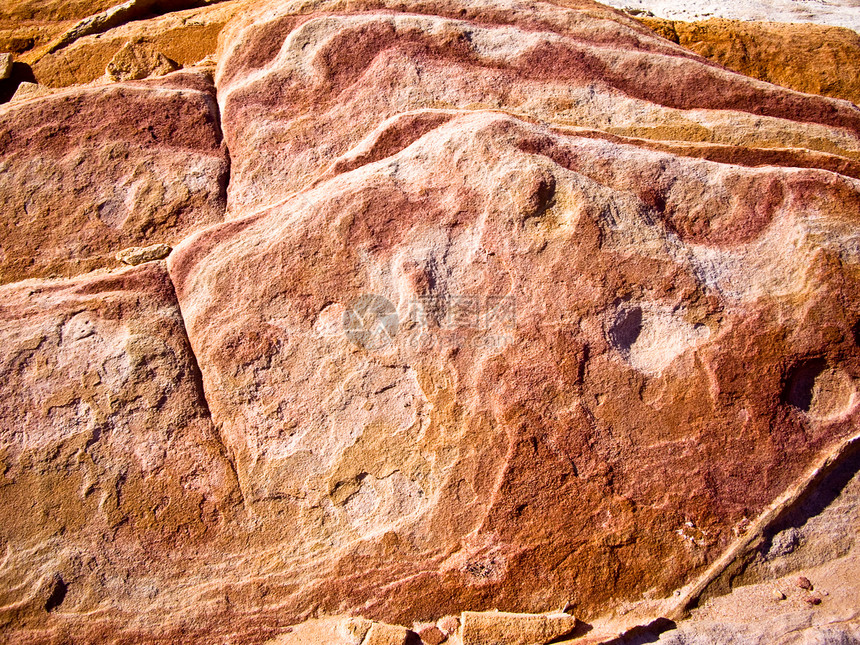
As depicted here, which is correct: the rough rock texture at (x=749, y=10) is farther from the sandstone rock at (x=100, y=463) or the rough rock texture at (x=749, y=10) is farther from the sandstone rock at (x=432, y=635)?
the sandstone rock at (x=432, y=635)

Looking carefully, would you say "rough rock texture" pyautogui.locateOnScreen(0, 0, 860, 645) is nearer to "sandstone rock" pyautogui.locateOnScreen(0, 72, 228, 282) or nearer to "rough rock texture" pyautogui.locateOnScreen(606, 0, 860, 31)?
"sandstone rock" pyautogui.locateOnScreen(0, 72, 228, 282)

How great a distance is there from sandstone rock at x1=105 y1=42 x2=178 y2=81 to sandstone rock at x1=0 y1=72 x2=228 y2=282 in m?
0.29

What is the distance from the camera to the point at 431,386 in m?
1.80

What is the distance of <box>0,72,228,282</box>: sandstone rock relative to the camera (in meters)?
2.17

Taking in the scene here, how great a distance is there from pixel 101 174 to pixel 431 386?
141 centimetres

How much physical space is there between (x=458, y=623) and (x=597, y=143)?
1.49m

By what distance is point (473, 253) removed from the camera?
1.90m

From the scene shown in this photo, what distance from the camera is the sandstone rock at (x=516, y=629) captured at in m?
1.63

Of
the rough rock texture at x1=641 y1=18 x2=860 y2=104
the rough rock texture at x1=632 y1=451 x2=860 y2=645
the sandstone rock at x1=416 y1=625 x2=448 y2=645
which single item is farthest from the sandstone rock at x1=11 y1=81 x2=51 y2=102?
the rough rock texture at x1=632 y1=451 x2=860 y2=645

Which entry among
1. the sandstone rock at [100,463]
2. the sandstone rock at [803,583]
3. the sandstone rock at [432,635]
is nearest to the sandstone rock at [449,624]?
the sandstone rock at [432,635]

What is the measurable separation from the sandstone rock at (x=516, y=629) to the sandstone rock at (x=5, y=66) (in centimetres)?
280

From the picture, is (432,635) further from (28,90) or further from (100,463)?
(28,90)

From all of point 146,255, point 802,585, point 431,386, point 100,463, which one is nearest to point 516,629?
point 431,386

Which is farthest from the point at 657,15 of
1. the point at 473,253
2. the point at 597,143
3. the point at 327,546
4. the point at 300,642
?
the point at 300,642
